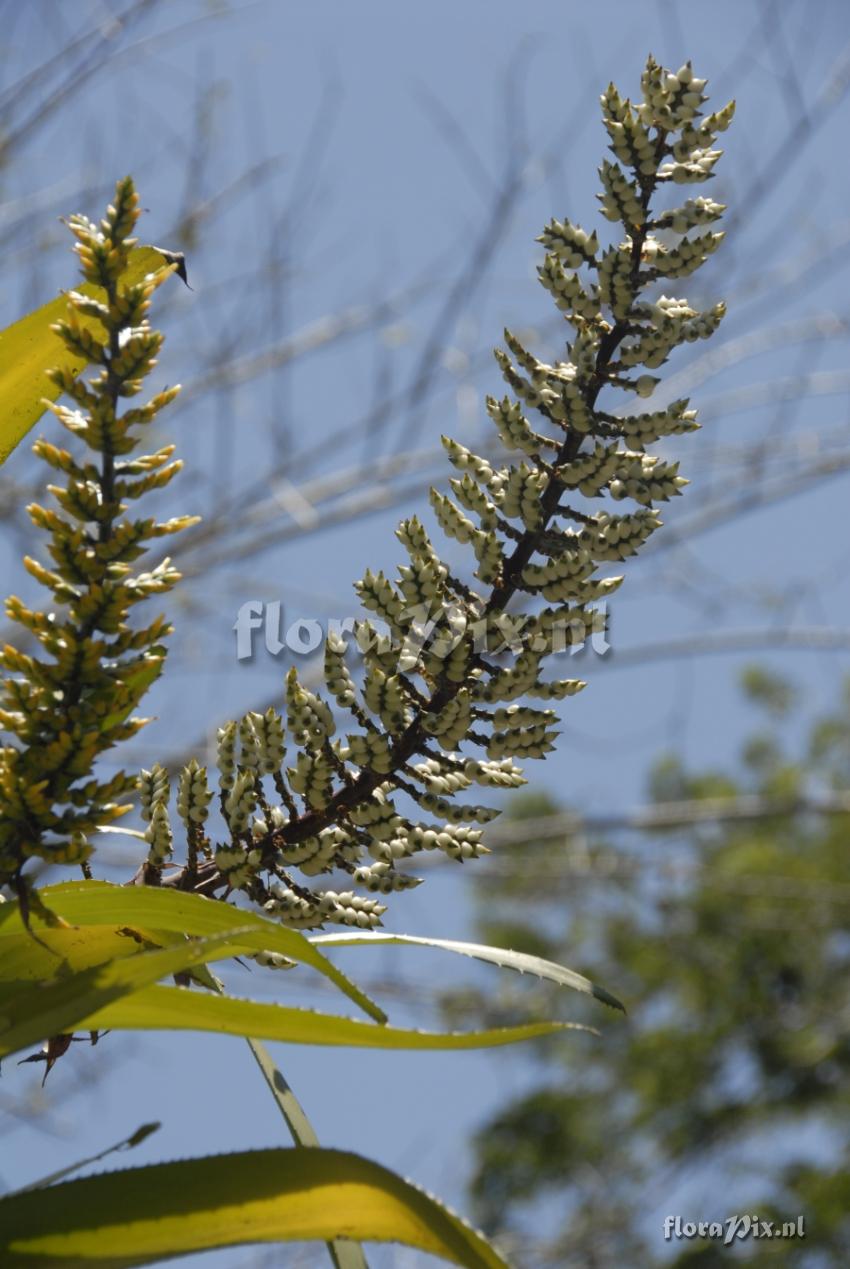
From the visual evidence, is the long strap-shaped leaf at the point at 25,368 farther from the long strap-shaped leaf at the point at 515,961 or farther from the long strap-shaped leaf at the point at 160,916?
the long strap-shaped leaf at the point at 515,961

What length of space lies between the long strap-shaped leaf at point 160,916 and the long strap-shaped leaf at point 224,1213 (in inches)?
5.0

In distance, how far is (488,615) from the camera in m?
1.14

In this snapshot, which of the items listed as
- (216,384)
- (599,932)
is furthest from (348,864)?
(599,932)

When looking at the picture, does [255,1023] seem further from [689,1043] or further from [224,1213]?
[689,1043]

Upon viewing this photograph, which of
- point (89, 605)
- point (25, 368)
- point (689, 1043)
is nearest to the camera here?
point (89, 605)

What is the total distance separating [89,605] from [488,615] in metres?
0.34

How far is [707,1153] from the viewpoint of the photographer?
47.5 ft

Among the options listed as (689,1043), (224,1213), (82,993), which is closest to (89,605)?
(82,993)

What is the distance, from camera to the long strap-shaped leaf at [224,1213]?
913 mm

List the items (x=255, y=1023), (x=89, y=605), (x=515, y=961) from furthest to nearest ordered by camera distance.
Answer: (x=515, y=961) < (x=255, y=1023) < (x=89, y=605)

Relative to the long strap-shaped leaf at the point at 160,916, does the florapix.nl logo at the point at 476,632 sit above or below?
above

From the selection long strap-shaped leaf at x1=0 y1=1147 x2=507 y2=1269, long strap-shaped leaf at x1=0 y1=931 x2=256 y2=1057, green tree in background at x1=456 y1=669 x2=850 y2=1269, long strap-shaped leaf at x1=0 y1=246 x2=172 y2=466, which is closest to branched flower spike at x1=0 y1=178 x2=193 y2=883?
long strap-shaped leaf at x1=0 y1=931 x2=256 y2=1057

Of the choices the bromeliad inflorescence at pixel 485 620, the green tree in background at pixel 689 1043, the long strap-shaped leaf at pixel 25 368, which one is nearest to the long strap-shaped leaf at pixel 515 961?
the bromeliad inflorescence at pixel 485 620

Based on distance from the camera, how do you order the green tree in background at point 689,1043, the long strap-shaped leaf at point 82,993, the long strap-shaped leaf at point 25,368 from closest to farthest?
the long strap-shaped leaf at point 82,993 → the long strap-shaped leaf at point 25,368 → the green tree in background at point 689,1043
